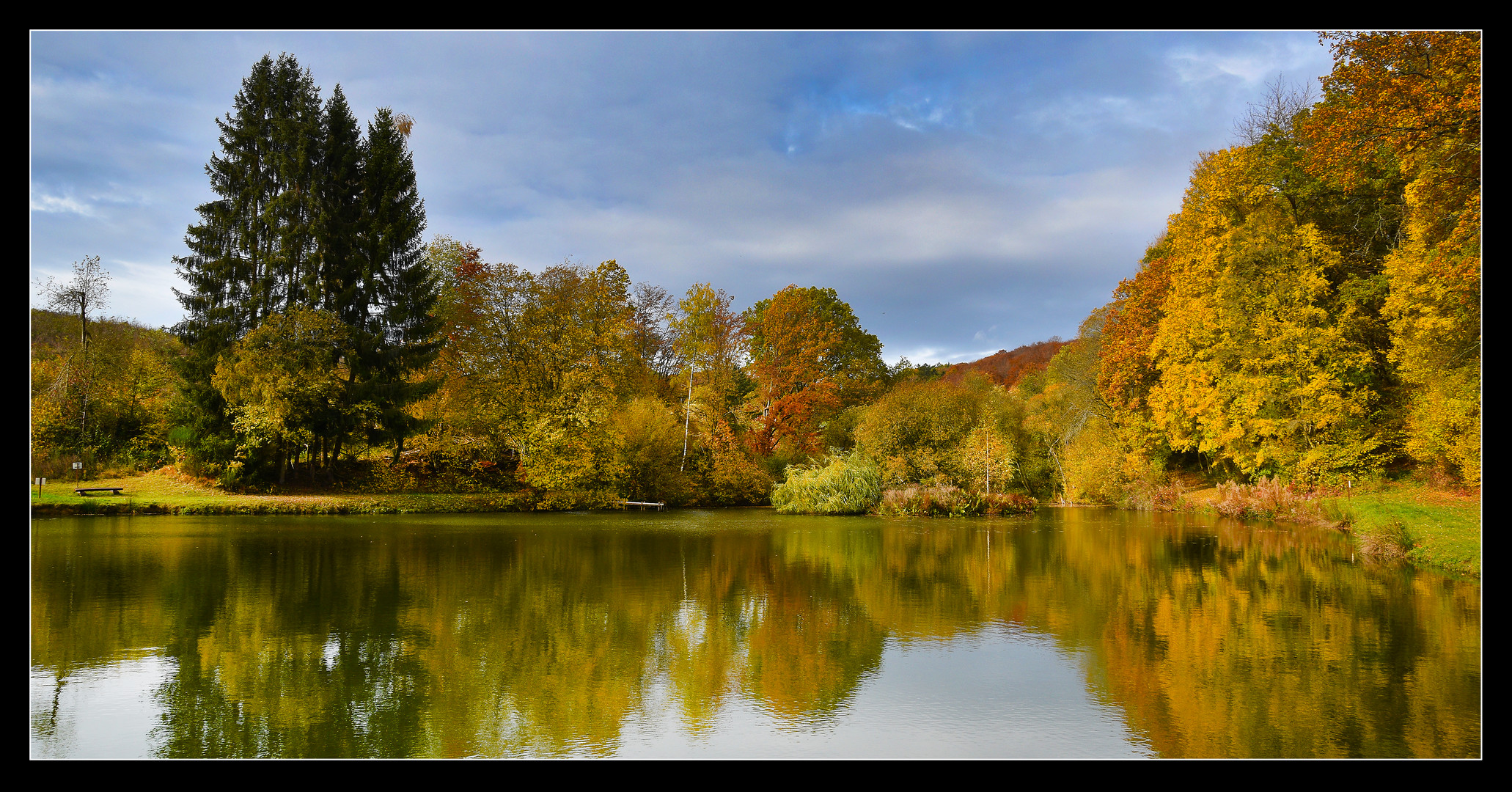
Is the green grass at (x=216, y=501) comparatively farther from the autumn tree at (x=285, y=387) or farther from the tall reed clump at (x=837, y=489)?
the tall reed clump at (x=837, y=489)

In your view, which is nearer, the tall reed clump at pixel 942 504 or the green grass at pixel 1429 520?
the green grass at pixel 1429 520

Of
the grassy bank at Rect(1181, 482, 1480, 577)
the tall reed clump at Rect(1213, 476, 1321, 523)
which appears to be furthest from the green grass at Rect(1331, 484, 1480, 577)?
the tall reed clump at Rect(1213, 476, 1321, 523)

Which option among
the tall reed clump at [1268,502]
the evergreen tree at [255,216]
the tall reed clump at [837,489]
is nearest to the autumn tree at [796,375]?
the tall reed clump at [837,489]

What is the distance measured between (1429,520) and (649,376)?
26033mm

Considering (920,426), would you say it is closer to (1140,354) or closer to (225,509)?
(1140,354)

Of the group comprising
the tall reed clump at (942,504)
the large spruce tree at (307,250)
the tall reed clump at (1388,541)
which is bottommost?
the tall reed clump at (942,504)

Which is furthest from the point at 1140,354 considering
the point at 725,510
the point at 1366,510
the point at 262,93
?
the point at 262,93

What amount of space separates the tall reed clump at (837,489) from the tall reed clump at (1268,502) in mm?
9980

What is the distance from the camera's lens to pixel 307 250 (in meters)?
26.9

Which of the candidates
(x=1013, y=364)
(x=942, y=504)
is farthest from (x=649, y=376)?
(x=1013, y=364)

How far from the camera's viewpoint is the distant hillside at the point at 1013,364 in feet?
177

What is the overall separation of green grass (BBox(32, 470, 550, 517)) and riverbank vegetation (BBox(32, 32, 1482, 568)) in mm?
615

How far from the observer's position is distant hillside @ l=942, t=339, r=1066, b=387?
2127 inches
